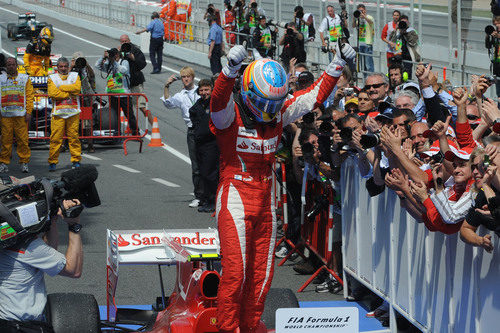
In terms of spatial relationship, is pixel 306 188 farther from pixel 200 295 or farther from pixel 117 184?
pixel 117 184

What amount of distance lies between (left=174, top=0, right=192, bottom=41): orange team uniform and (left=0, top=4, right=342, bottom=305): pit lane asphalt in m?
8.68

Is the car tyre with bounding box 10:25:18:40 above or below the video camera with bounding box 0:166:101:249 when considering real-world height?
below

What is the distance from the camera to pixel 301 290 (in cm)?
1041

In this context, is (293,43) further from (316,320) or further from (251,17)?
(316,320)

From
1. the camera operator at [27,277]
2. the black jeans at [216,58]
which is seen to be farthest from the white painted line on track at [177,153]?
the camera operator at [27,277]

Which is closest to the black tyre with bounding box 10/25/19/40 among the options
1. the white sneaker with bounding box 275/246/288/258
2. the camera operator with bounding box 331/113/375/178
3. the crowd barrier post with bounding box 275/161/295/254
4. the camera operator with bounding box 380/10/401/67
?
the camera operator with bounding box 380/10/401/67

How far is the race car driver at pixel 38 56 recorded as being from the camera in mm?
21438

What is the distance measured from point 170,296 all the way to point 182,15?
25547 mm

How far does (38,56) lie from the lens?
21578 millimetres

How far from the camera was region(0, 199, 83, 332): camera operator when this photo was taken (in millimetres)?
6430

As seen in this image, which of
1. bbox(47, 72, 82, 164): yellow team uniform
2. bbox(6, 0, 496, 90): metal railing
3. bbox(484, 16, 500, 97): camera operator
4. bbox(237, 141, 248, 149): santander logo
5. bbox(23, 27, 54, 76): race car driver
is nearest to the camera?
bbox(237, 141, 248, 149): santander logo

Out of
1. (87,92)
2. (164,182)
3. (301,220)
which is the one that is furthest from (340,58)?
(87,92)

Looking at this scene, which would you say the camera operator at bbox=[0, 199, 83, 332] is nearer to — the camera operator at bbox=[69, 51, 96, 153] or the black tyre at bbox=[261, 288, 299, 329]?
the black tyre at bbox=[261, 288, 299, 329]

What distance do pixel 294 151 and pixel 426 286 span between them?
336cm
